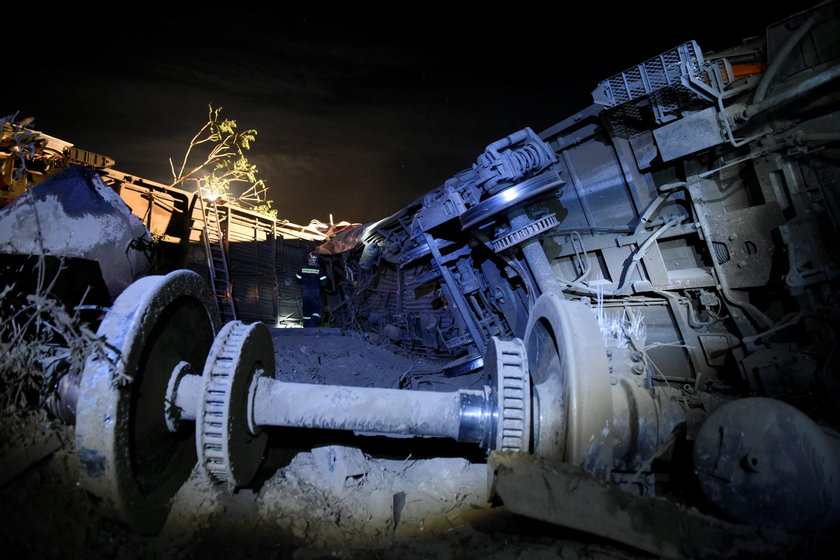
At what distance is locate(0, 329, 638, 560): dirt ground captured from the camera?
76.3 inches

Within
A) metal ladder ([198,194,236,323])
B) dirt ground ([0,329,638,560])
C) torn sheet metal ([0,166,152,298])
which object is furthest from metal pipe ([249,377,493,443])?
metal ladder ([198,194,236,323])

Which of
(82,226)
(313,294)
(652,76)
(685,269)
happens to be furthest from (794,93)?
(313,294)

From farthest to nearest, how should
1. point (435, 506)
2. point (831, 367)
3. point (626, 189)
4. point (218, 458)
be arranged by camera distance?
point (626, 189) < point (831, 367) < point (435, 506) < point (218, 458)

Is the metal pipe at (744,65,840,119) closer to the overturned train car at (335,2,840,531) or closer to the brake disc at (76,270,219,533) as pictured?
the overturned train car at (335,2,840,531)

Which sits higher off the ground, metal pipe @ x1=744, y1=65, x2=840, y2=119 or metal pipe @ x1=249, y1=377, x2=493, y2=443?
metal pipe @ x1=744, y1=65, x2=840, y2=119

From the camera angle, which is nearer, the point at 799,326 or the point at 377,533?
the point at 377,533

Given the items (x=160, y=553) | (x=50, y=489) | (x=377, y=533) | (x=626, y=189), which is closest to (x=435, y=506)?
(x=377, y=533)

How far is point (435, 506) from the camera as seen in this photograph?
2.73m

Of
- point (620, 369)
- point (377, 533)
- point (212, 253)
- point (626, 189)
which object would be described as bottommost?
point (377, 533)

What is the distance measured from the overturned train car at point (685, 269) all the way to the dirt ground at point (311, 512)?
2.23ft

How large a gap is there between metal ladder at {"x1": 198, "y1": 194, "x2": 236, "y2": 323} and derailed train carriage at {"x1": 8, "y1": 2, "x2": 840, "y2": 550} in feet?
24.1

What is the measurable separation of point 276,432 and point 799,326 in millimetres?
5036

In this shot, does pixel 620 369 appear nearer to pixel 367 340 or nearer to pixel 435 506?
pixel 435 506

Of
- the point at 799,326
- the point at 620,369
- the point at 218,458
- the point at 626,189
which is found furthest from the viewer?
the point at 626,189
